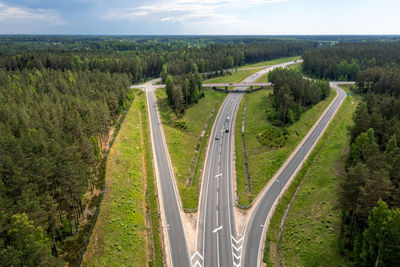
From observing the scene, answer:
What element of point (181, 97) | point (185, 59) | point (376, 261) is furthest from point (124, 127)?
point (185, 59)

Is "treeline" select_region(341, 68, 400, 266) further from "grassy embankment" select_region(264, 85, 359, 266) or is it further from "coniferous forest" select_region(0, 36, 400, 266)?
"grassy embankment" select_region(264, 85, 359, 266)

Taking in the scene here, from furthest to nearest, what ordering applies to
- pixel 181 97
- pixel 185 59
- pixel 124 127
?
pixel 185 59, pixel 181 97, pixel 124 127

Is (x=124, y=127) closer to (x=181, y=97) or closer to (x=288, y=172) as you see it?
(x=181, y=97)

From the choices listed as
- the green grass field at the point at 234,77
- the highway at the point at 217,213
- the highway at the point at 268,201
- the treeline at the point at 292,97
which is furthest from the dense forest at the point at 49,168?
the green grass field at the point at 234,77

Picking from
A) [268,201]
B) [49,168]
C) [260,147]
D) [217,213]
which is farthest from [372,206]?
[49,168]

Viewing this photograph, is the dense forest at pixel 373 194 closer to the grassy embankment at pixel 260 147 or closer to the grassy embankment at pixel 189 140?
the grassy embankment at pixel 260 147

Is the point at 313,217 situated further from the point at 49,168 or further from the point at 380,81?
the point at 380,81
